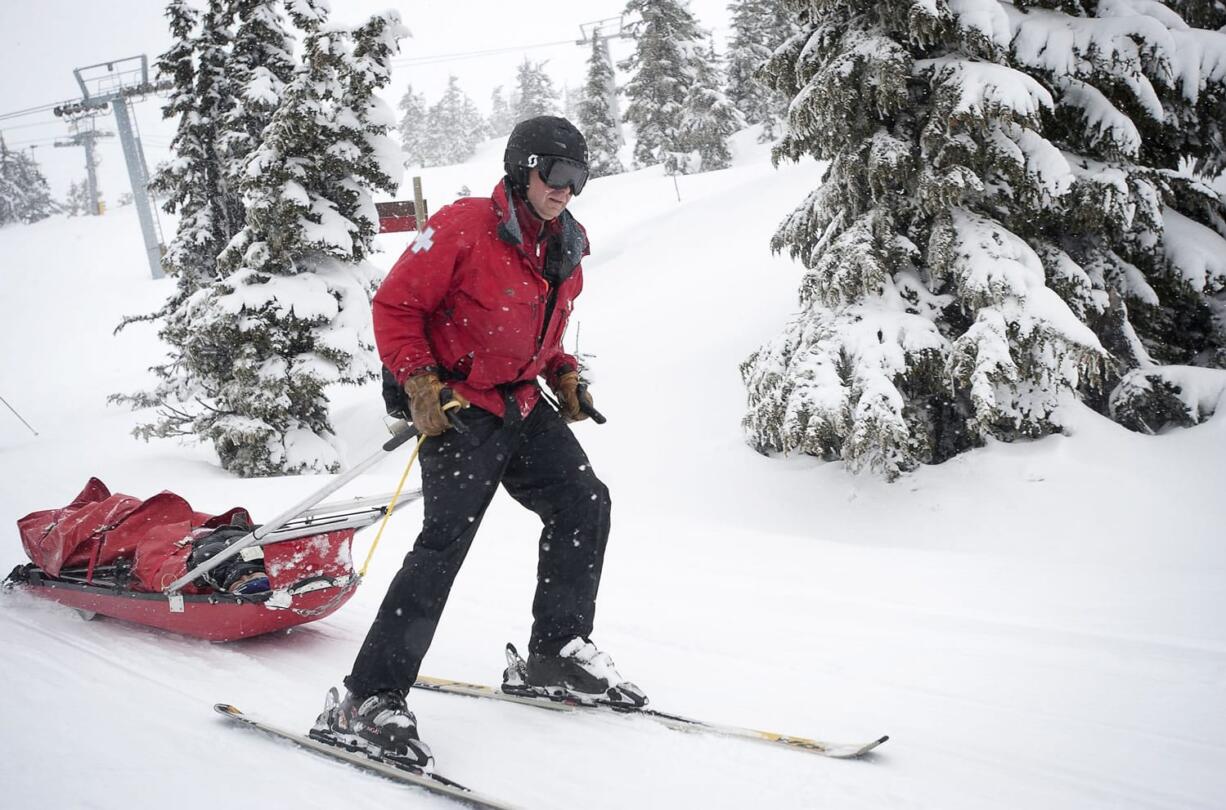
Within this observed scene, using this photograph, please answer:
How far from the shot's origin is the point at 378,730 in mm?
2631

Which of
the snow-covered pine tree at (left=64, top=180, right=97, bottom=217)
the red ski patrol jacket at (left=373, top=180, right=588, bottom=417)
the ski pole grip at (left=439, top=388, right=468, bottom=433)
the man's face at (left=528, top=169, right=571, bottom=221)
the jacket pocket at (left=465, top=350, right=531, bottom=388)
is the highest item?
the snow-covered pine tree at (left=64, top=180, right=97, bottom=217)

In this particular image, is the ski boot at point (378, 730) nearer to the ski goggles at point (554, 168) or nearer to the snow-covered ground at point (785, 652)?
the snow-covered ground at point (785, 652)

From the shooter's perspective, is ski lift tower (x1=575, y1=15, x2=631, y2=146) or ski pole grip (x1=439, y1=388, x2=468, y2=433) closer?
ski pole grip (x1=439, y1=388, x2=468, y2=433)

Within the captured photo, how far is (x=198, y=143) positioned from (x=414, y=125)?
63.1 meters

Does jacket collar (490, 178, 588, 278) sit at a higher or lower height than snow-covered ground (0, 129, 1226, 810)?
higher

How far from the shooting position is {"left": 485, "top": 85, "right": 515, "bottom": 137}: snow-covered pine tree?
8050cm

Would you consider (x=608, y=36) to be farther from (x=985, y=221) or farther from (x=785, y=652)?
(x=785, y=652)

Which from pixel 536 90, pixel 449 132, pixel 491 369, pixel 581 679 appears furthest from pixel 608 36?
pixel 581 679

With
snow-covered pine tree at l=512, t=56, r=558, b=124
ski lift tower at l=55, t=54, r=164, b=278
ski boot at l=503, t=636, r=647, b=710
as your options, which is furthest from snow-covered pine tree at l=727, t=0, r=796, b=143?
ski boot at l=503, t=636, r=647, b=710

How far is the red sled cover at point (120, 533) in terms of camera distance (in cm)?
413

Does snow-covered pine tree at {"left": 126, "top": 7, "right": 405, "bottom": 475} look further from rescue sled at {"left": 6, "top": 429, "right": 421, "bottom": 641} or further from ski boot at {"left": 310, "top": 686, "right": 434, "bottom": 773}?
ski boot at {"left": 310, "top": 686, "right": 434, "bottom": 773}

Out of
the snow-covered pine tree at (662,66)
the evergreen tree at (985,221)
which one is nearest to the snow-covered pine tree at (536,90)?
the snow-covered pine tree at (662,66)

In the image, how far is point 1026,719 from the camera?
9.57ft

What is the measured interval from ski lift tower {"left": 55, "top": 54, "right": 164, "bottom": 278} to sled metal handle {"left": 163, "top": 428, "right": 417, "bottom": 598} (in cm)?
3055
